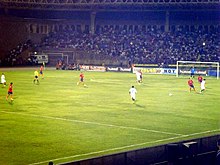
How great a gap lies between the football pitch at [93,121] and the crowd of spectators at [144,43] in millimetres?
37300

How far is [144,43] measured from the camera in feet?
314

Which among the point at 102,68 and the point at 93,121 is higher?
the point at 102,68

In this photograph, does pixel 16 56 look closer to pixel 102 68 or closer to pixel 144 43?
pixel 102 68

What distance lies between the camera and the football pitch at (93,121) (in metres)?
24.1

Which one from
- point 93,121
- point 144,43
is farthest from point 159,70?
point 93,121

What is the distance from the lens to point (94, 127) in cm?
3012

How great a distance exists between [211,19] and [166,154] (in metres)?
79.4

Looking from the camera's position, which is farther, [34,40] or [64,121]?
[34,40]

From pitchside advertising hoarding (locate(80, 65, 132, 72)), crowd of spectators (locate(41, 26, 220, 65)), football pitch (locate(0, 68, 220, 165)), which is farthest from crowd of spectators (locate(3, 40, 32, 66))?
football pitch (locate(0, 68, 220, 165))

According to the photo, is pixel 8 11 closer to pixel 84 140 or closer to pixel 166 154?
pixel 84 140

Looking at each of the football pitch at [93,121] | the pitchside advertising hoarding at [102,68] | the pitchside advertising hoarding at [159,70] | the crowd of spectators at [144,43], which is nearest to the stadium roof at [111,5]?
the crowd of spectators at [144,43]

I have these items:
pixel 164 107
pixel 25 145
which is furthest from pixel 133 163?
pixel 164 107

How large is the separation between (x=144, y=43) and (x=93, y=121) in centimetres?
6461

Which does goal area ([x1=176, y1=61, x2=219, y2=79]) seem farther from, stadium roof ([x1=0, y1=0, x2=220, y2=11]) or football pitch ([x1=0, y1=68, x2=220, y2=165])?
football pitch ([x1=0, y1=68, x2=220, y2=165])
